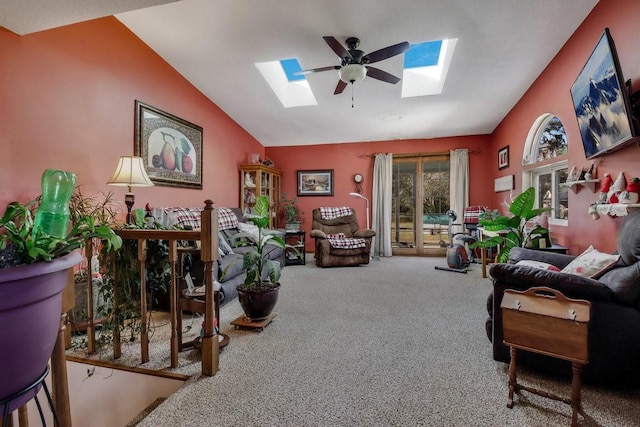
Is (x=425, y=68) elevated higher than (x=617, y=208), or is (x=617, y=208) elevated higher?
(x=425, y=68)

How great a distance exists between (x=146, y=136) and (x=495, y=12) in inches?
150

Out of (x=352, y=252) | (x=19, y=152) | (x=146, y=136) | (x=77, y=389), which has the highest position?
(x=146, y=136)

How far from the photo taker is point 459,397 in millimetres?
1609

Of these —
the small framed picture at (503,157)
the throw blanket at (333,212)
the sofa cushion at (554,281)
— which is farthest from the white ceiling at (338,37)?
the sofa cushion at (554,281)

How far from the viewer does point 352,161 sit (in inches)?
246

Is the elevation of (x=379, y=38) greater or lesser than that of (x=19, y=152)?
greater

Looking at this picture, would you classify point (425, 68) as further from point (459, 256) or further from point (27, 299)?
point (27, 299)

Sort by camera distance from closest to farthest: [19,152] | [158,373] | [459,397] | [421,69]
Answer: [459,397] → [158,373] → [19,152] → [421,69]

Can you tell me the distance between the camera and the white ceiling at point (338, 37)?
2719mm

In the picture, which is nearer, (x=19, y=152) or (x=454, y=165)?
(x=19, y=152)

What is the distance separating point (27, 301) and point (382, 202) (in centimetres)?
575

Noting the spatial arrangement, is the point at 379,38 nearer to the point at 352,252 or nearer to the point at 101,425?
the point at 352,252

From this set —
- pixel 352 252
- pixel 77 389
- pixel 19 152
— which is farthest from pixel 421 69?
pixel 77 389

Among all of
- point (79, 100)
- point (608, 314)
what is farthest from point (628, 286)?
point (79, 100)
